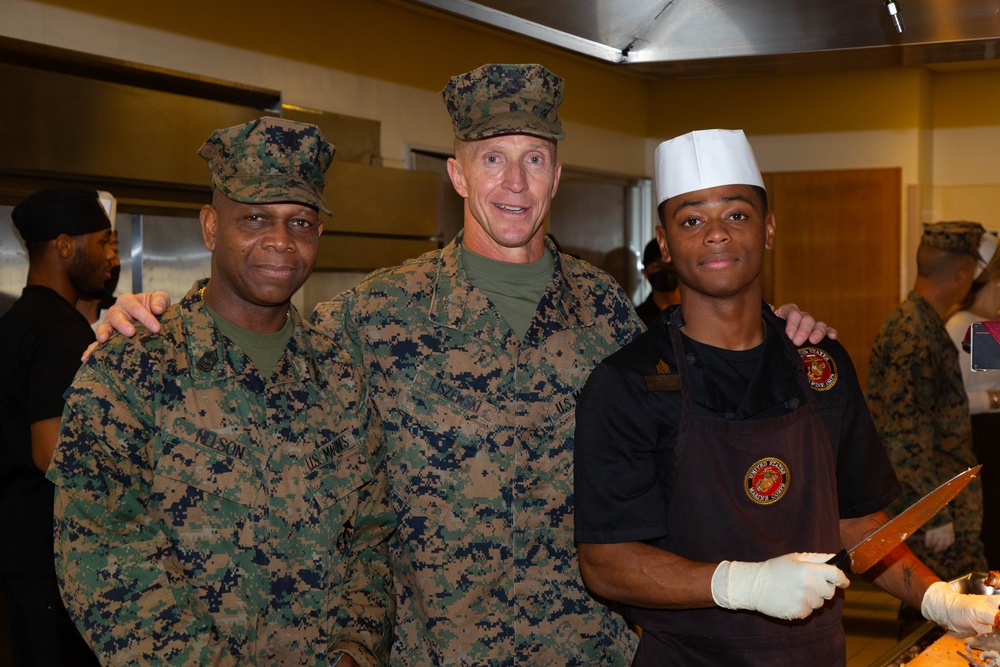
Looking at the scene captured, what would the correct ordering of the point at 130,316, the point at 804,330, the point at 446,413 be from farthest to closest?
the point at 446,413
the point at 804,330
the point at 130,316

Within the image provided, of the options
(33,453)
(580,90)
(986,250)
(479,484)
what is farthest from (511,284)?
(580,90)

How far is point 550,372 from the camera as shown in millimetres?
2107

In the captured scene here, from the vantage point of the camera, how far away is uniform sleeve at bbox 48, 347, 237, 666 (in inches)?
63.4

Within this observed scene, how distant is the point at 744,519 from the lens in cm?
173

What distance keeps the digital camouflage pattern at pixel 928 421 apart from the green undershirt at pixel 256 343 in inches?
118

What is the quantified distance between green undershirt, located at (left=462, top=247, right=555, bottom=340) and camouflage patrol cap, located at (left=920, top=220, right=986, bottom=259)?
2.85 meters

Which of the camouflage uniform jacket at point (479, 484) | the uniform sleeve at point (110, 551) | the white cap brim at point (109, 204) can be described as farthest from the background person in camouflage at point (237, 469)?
the white cap brim at point (109, 204)

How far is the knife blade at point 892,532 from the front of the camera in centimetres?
161

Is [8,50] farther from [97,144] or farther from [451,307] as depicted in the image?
[451,307]

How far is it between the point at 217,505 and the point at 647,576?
0.73 metres

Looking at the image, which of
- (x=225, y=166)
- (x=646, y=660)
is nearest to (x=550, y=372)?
(x=646, y=660)

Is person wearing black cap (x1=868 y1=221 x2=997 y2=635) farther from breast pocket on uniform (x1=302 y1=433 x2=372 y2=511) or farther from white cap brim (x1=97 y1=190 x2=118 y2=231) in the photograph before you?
white cap brim (x1=97 y1=190 x2=118 y2=231)

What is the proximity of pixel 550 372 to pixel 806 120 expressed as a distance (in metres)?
5.76

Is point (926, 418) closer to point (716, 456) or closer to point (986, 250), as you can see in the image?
point (986, 250)
